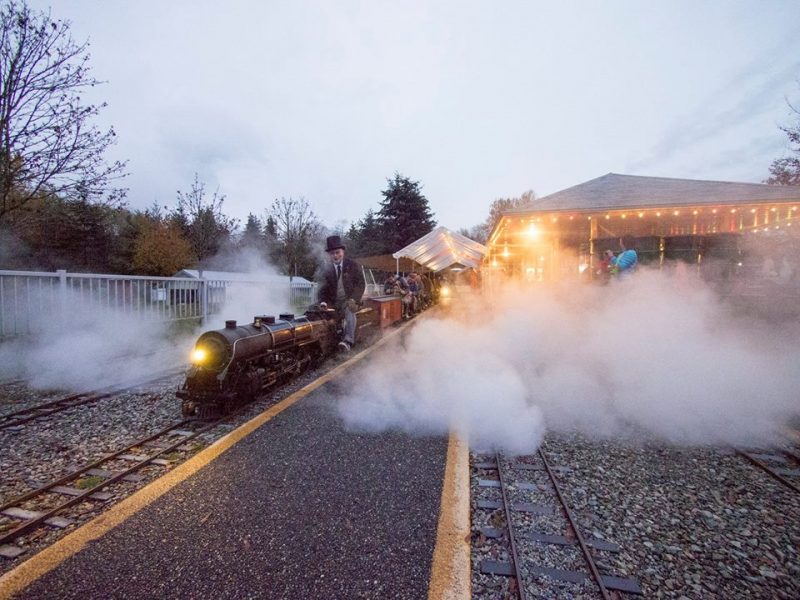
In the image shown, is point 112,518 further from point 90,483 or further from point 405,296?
point 405,296

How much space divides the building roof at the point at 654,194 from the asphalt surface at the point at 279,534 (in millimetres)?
12450

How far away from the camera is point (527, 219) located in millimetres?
14062

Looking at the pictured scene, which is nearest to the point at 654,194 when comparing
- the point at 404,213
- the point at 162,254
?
the point at 162,254

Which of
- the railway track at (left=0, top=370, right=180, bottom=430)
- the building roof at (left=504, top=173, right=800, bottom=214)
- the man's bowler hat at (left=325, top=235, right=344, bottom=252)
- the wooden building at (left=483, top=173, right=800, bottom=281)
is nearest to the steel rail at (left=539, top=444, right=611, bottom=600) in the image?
the man's bowler hat at (left=325, top=235, right=344, bottom=252)

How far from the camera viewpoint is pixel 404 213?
43.8 meters

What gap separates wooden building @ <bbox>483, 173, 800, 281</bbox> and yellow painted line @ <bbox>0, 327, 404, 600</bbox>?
9878 mm

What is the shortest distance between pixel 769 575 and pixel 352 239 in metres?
52.8

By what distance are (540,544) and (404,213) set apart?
42925 millimetres

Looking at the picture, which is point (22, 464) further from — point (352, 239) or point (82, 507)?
point (352, 239)

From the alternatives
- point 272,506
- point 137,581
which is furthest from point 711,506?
point 137,581

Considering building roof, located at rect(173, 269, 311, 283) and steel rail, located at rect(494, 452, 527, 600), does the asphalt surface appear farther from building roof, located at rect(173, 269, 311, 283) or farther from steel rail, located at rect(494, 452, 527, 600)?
building roof, located at rect(173, 269, 311, 283)

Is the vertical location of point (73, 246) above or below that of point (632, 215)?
above

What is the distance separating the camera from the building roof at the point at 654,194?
1194 centimetres

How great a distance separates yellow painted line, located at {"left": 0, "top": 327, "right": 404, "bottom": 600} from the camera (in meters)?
1.99
